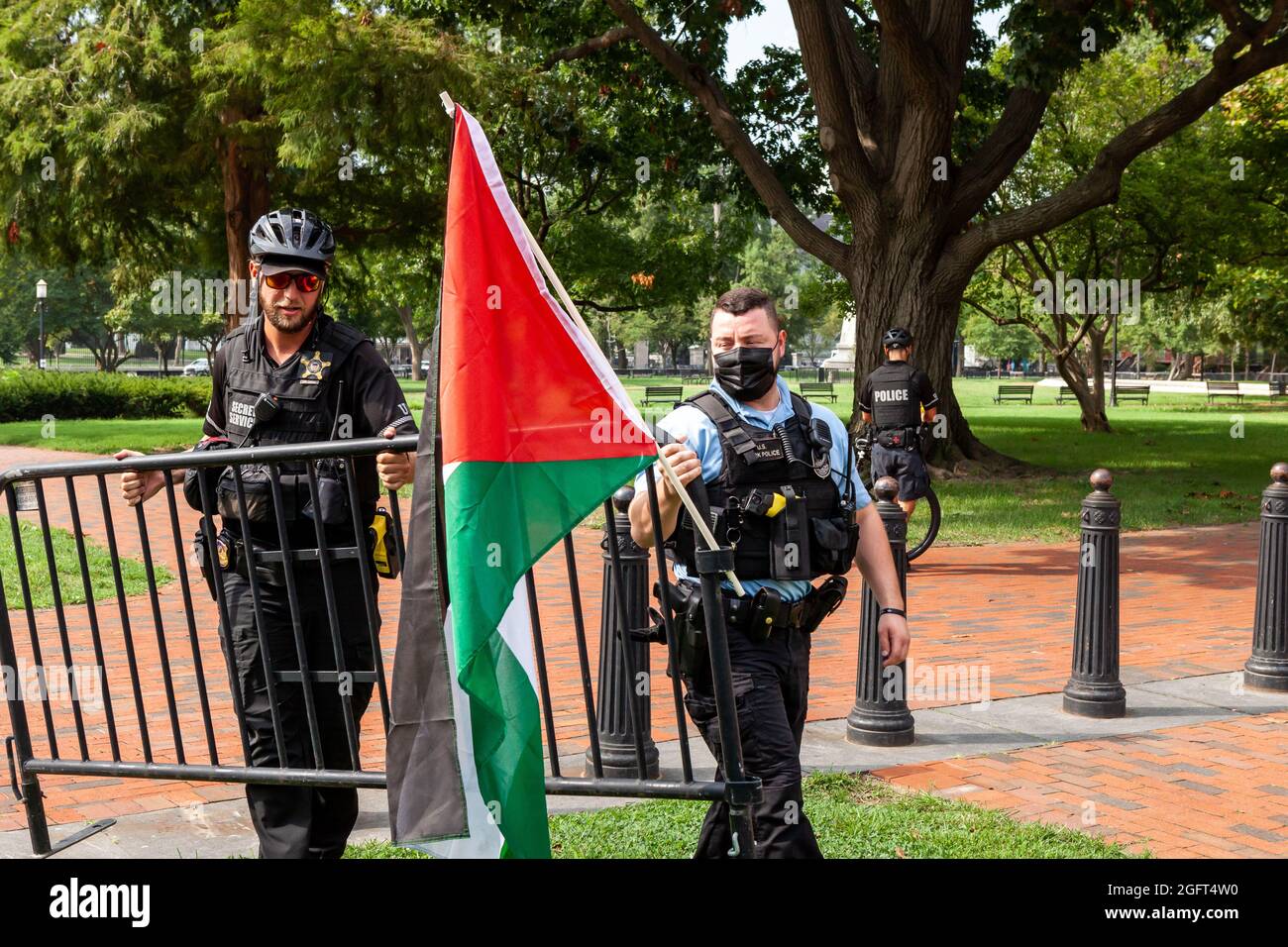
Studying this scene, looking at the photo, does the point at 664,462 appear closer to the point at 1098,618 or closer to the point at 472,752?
the point at 472,752

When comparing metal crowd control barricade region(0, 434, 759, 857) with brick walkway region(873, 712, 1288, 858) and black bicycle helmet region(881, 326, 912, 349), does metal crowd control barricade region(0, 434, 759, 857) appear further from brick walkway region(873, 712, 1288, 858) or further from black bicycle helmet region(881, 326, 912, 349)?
black bicycle helmet region(881, 326, 912, 349)

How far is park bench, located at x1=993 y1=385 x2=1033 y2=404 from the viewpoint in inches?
2006

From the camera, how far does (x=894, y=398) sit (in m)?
10.9

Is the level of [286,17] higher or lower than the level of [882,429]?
higher

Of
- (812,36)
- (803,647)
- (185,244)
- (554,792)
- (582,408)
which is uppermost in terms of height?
(812,36)

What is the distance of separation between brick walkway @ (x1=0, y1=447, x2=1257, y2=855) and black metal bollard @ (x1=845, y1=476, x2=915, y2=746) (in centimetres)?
49

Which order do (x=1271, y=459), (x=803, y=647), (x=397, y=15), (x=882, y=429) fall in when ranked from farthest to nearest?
(x=1271, y=459)
(x=397, y=15)
(x=882, y=429)
(x=803, y=647)

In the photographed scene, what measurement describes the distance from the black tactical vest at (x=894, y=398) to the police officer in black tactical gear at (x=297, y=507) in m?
7.36

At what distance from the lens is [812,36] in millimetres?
17219

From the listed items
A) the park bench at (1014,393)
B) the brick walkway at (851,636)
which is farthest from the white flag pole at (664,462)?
the park bench at (1014,393)

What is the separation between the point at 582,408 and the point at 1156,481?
1727 cm

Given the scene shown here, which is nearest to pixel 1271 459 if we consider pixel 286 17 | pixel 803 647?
pixel 286 17

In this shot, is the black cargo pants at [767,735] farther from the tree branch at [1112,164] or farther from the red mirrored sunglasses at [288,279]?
the tree branch at [1112,164]
